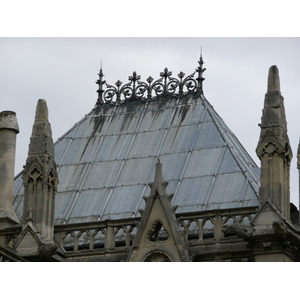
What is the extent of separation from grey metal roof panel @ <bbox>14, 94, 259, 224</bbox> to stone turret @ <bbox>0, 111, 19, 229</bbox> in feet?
7.46

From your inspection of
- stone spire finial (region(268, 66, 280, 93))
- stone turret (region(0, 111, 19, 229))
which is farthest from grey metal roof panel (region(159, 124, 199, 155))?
stone turret (region(0, 111, 19, 229))

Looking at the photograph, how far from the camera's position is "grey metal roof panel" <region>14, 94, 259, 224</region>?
3612 cm

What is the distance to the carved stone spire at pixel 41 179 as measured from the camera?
34781 millimetres

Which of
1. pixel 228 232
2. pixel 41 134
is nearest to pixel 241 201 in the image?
pixel 228 232

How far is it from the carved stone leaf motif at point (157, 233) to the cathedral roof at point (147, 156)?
50.6 inches

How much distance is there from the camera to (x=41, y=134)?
35531mm

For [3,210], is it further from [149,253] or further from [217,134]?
[217,134]

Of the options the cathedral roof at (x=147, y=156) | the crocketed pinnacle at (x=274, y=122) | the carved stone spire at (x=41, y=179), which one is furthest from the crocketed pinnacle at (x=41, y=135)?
the crocketed pinnacle at (x=274, y=122)

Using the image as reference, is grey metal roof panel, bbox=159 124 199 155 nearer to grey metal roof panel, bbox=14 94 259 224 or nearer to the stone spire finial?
grey metal roof panel, bbox=14 94 259 224

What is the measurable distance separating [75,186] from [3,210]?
12.1 ft

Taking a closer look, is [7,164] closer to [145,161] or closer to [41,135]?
[41,135]

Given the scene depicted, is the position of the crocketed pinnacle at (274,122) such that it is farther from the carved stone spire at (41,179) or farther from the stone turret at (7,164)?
the stone turret at (7,164)

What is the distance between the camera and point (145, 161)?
125 feet

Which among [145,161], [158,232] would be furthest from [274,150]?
[145,161]
